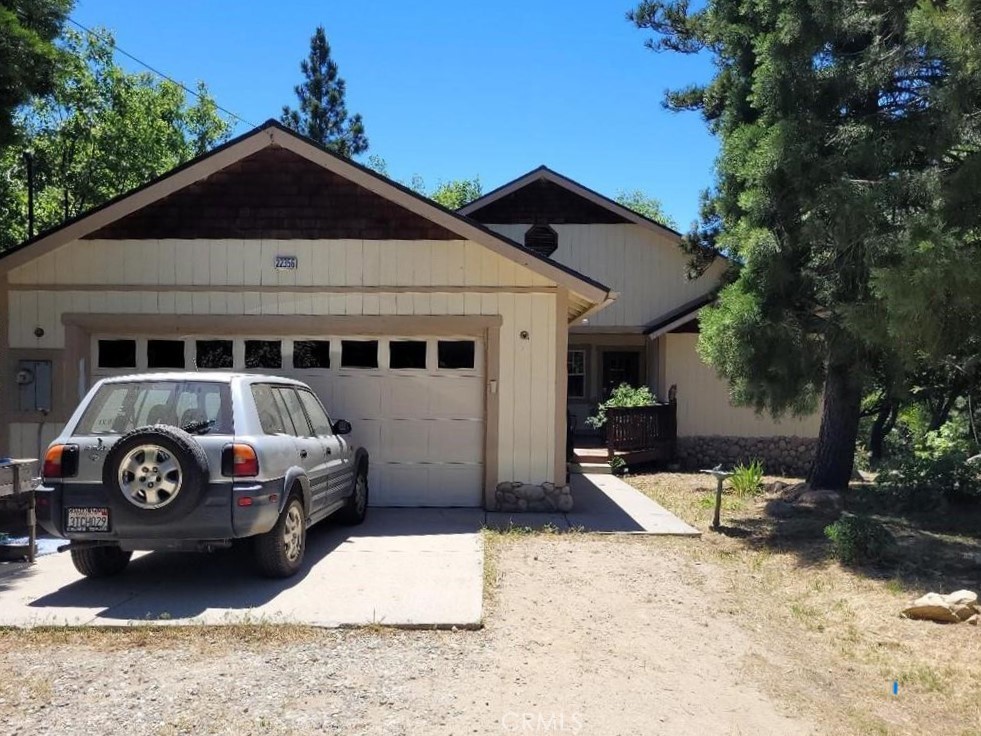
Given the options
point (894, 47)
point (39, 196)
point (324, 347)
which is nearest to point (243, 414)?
point (324, 347)

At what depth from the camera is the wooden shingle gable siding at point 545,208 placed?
18.8 meters

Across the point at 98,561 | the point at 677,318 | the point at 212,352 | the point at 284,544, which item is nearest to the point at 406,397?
the point at 212,352

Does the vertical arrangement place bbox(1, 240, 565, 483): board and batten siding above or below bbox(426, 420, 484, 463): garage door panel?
above

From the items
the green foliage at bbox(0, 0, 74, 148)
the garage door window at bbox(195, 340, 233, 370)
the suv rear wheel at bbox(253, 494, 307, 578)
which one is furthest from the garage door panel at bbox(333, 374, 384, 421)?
the green foliage at bbox(0, 0, 74, 148)

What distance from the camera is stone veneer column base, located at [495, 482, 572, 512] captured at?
10.5 m

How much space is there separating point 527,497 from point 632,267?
30.6 ft

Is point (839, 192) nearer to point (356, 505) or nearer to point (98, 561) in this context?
point (356, 505)

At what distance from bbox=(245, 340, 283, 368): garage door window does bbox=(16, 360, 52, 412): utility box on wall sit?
8.25ft

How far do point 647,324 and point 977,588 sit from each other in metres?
11.4

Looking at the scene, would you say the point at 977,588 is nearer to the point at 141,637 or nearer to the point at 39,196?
the point at 141,637

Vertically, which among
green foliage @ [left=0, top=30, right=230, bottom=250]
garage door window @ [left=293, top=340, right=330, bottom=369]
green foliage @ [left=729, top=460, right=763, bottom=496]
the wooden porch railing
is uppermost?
green foliage @ [left=0, top=30, right=230, bottom=250]

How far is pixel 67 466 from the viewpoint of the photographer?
6.33 m

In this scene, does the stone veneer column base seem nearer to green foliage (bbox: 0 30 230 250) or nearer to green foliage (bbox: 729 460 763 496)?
green foliage (bbox: 729 460 763 496)

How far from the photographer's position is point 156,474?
618 centimetres
